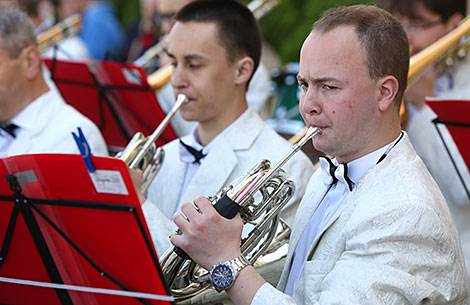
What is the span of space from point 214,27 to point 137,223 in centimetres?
126

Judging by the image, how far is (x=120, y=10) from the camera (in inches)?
344

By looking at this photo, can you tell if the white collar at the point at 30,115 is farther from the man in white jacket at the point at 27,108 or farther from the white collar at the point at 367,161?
the white collar at the point at 367,161

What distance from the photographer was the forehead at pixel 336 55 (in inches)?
61.6

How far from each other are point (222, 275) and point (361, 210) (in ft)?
1.17

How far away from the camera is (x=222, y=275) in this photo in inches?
60.2

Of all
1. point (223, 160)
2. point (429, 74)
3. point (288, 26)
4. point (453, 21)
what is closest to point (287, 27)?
point (288, 26)

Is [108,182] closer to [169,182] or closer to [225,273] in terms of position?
[225,273]

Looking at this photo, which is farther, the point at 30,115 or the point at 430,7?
the point at 430,7

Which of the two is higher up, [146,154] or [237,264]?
[146,154]

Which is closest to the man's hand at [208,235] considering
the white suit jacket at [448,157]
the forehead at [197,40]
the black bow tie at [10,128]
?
the forehead at [197,40]

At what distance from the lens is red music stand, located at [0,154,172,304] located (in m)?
1.45

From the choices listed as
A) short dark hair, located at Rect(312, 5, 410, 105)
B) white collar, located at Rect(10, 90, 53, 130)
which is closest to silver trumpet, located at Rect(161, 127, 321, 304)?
short dark hair, located at Rect(312, 5, 410, 105)

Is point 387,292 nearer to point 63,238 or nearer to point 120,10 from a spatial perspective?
point 63,238

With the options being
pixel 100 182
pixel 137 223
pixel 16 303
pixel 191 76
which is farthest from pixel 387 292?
pixel 191 76
